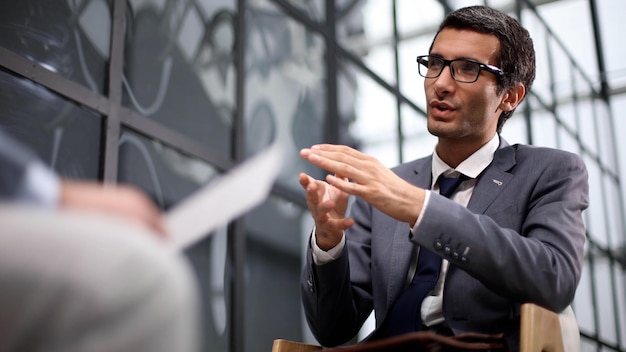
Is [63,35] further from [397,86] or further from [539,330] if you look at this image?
[397,86]

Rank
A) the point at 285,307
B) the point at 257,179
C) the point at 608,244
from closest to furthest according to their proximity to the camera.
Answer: the point at 257,179, the point at 285,307, the point at 608,244

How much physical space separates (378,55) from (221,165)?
214cm

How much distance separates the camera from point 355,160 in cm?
138

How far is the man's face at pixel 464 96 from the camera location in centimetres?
185

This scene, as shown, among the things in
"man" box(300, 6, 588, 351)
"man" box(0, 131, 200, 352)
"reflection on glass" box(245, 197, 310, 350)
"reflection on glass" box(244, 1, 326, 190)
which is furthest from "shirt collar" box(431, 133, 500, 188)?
"reflection on glass" box(244, 1, 326, 190)

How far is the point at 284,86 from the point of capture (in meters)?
4.50

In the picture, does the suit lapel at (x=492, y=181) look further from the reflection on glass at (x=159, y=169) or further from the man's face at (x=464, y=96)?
the reflection on glass at (x=159, y=169)

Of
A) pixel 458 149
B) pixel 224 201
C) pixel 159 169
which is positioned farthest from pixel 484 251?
pixel 159 169

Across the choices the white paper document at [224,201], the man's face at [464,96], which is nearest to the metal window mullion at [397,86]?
the man's face at [464,96]

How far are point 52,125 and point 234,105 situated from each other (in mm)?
1310

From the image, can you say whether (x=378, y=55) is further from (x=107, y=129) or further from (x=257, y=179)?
(x=257, y=179)

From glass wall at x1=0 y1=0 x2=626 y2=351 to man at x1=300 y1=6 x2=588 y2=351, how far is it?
450mm

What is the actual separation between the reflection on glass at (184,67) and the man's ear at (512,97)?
1.78 m

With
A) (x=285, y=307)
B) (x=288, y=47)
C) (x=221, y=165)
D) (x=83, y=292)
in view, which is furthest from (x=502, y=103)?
(x=288, y=47)
